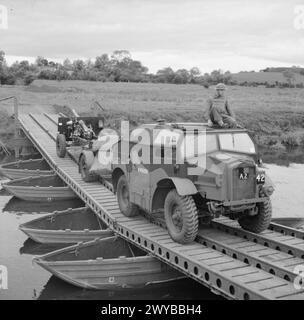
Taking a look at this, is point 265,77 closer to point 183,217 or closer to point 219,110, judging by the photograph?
point 219,110

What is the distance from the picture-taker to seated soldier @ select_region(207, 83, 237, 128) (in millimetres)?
8594

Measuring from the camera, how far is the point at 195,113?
28188mm

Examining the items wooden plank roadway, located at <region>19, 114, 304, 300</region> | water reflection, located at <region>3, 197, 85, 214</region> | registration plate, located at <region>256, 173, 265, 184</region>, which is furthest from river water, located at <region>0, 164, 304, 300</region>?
registration plate, located at <region>256, 173, 265, 184</region>

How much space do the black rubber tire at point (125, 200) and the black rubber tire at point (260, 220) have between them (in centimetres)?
211

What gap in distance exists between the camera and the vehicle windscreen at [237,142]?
797 cm

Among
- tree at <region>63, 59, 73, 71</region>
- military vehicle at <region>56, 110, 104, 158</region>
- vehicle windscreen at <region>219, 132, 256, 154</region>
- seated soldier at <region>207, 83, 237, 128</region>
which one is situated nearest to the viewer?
vehicle windscreen at <region>219, 132, 256, 154</region>

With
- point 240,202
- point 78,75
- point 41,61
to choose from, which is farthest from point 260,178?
point 41,61

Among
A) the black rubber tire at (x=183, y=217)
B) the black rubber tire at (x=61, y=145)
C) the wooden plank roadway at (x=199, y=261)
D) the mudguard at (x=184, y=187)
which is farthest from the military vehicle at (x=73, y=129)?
the mudguard at (x=184, y=187)

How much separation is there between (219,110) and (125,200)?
262 centimetres

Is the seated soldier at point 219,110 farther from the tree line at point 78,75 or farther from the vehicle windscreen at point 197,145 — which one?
the tree line at point 78,75

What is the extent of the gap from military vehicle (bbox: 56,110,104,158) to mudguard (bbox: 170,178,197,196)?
7.89 metres

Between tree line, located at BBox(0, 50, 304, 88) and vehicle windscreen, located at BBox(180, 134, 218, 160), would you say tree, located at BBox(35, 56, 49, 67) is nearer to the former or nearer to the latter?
tree line, located at BBox(0, 50, 304, 88)

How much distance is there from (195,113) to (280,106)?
29.6 feet
